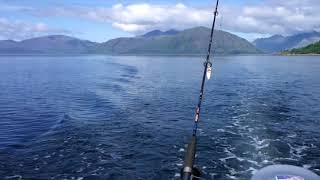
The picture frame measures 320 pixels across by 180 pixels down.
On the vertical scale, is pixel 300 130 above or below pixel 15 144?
above

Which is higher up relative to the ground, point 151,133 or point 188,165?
point 188,165

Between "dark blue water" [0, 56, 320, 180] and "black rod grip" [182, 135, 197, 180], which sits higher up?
"black rod grip" [182, 135, 197, 180]

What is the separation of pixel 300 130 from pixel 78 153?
14.4 meters

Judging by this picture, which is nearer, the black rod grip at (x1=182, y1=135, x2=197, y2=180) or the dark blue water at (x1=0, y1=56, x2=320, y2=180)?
the black rod grip at (x1=182, y1=135, x2=197, y2=180)

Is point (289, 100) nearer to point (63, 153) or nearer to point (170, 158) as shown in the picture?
point (170, 158)

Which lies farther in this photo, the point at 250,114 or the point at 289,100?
the point at 289,100

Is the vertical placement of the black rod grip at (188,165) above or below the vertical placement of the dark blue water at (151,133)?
above

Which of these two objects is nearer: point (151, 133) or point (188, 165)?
point (188, 165)

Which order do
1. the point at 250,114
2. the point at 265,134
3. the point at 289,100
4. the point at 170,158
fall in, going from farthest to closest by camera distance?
1. the point at 289,100
2. the point at 250,114
3. the point at 265,134
4. the point at 170,158

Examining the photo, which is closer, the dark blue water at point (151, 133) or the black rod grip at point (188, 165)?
the black rod grip at point (188, 165)

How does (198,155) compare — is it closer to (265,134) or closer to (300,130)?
(265,134)

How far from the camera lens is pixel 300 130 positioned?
85.8 ft

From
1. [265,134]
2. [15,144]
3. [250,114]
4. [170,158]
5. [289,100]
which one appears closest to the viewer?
[170,158]

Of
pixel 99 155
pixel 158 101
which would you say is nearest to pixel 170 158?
pixel 99 155
